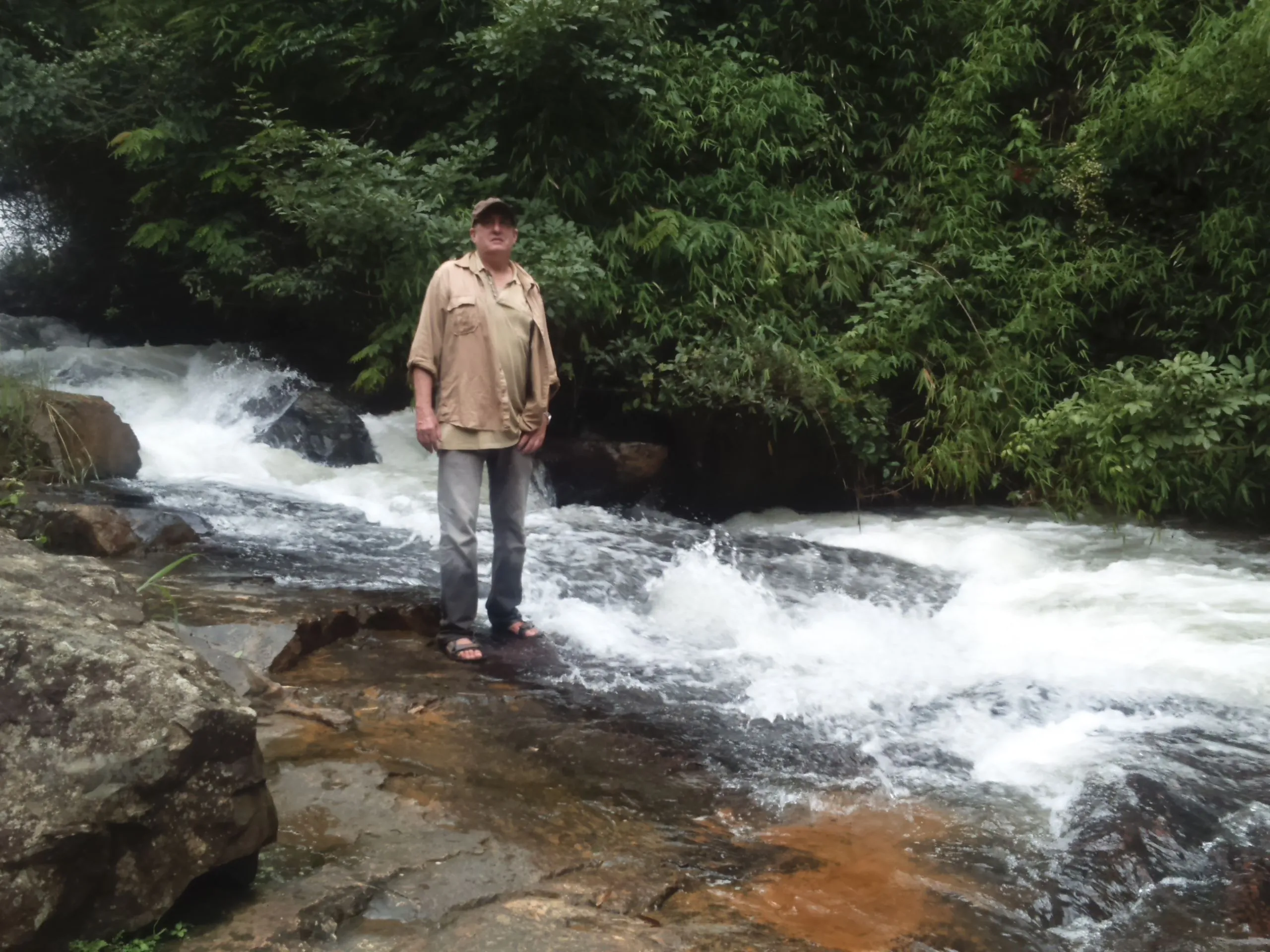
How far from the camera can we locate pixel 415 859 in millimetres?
2658

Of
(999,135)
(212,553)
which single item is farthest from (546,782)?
(999,135)

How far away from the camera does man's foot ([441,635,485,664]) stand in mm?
4379

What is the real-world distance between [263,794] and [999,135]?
975cm

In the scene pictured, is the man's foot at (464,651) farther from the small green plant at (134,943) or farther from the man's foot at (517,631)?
the small green plant at (134,943)

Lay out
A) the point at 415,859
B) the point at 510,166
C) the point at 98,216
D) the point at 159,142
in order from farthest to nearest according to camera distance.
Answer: the point at 98,216
the point at 159,142
the point at 510,166
the point at 415,859

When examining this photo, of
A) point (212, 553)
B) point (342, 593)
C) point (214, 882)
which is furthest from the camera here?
point (212, 553)

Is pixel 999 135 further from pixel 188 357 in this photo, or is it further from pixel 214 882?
pixel 214 882

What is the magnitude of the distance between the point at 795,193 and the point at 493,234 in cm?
643

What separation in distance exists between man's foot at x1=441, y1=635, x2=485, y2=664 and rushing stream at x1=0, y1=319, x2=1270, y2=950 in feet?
1.16

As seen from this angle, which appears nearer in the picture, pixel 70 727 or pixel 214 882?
pixel 70 727

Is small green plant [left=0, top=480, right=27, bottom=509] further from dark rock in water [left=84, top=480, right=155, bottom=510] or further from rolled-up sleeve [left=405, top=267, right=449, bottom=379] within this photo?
rolled-up sleeve [left=405, top=267, right=449, bottom=379]

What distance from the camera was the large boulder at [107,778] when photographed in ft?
6.65

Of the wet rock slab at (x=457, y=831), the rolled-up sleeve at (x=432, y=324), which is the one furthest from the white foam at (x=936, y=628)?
the rolled-up sleeve at (x=432, y=324)

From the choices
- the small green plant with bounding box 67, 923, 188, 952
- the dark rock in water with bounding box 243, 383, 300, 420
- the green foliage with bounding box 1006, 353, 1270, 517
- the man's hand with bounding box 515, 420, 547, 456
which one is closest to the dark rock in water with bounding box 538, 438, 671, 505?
the dark rock in water with bounding box 243, 383, 300, 420
